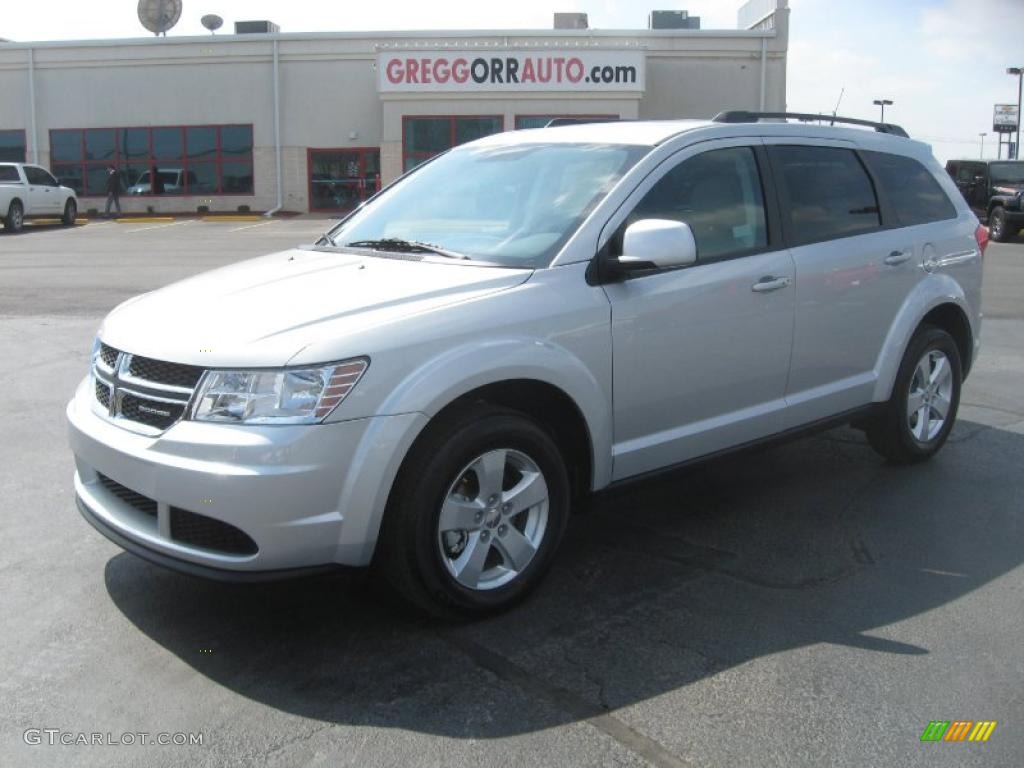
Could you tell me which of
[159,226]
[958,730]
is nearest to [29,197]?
[159,226]

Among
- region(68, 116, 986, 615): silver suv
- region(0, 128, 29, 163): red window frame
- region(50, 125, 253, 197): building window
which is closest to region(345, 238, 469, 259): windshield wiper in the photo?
region(68, 116, 986, 615): silver suv

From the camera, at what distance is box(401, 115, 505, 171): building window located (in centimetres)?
3256

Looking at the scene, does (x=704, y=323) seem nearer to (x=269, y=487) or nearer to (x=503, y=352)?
(x=503, y=352)

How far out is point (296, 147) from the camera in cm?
3381

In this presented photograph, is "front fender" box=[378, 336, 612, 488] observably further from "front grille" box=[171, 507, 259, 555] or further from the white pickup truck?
the white pickup truck

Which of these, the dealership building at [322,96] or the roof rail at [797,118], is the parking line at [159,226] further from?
the roof rail at [797,118]

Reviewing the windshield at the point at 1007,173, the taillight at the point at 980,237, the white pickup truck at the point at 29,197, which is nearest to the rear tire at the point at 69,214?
the white pickup truck at the point at 29,197

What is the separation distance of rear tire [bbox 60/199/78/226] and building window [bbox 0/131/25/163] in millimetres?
6172

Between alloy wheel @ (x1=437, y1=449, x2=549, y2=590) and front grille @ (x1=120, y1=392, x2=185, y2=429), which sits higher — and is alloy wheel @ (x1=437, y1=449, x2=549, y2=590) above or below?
below

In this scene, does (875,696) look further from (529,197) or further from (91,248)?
(91,248)

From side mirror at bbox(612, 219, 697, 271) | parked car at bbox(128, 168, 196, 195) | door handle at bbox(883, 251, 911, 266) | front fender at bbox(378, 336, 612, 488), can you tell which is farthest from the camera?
parked car at bbox(128, 168, 196, 195)

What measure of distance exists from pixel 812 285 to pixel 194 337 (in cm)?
287

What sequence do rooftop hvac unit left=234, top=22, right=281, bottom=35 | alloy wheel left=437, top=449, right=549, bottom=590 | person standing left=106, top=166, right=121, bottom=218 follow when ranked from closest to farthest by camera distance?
alloy wheel left=437, top=449, right=549, bottom=590 < person standing left=106, top=166, right=121, bottom=218 < rooftop hvac unit left=234, top=22, right=281, bottom=35

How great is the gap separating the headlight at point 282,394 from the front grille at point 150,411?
0.17 m
